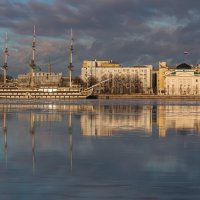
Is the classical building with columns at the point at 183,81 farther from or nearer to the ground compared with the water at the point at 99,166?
farther from the ground

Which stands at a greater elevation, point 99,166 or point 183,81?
point 183,81

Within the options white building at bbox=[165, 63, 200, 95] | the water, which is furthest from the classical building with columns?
the water

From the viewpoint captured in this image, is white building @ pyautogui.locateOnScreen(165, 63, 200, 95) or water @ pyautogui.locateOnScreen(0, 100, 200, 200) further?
white building @ pyautogui.locateOnScreen(165, 63, 200, 95)

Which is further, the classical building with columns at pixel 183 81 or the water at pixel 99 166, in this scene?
the classical building with columns at pixel 183 81

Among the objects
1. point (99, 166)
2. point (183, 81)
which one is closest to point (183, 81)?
point (183, 81)

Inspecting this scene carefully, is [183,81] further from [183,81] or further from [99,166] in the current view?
[99,166]

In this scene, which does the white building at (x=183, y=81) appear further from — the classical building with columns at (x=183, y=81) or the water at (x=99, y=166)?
the water at (x=99, y=166)

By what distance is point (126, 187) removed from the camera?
11.1 metres

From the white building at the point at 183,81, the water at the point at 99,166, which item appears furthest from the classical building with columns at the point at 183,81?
the water at the point at 99,166

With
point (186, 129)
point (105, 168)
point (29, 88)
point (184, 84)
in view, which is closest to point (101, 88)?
point (184, 84)

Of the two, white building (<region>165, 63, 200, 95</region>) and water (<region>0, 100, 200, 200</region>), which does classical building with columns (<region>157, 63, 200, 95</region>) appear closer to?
white building (<region>165, 63, 200, 95</region>)

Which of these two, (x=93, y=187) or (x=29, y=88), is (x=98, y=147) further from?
(x=29, y=88)

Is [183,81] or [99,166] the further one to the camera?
[183,81]

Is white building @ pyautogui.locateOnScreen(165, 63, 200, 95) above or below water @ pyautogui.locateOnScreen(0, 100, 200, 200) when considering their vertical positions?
above
